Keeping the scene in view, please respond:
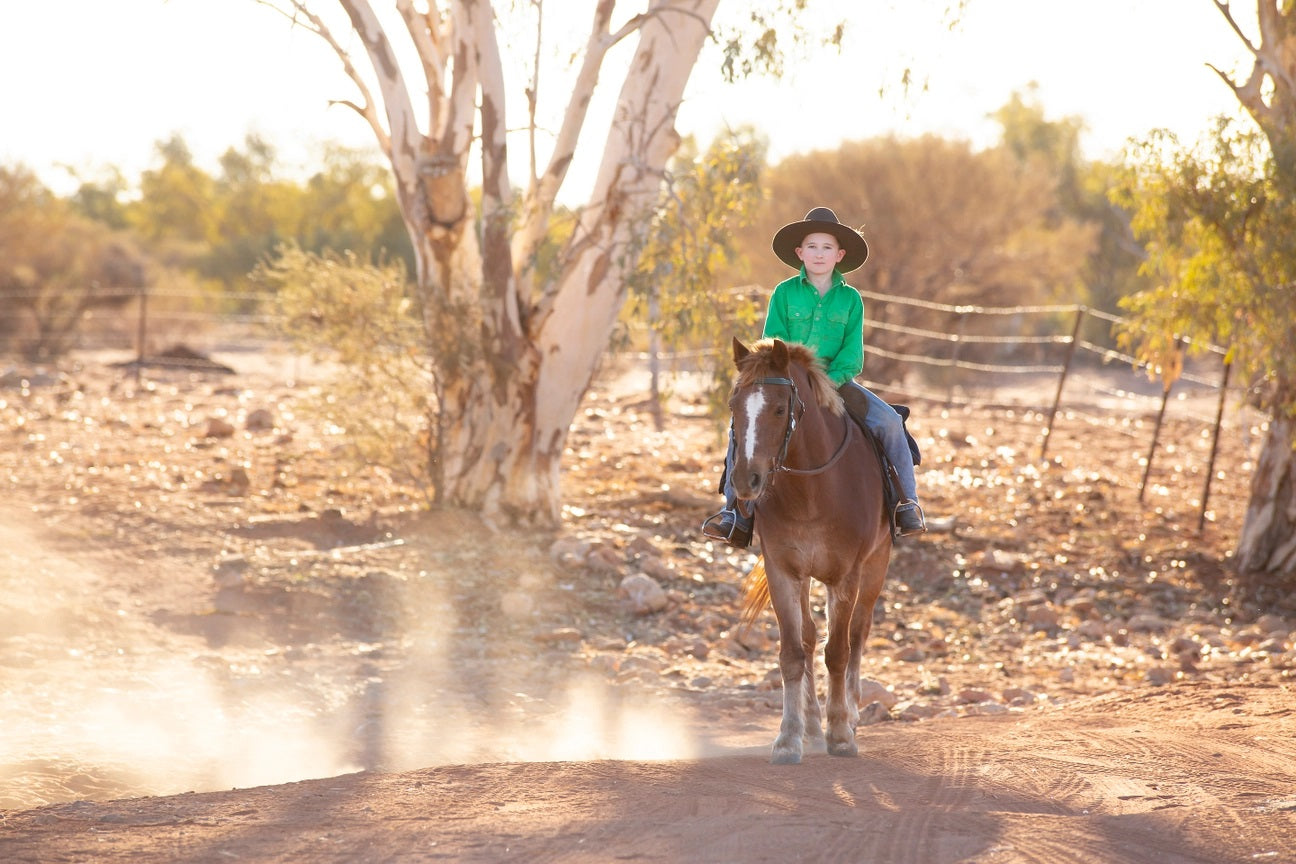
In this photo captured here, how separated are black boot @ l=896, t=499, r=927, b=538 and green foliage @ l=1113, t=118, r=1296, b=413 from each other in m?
5.63

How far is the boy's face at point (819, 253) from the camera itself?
263 inches

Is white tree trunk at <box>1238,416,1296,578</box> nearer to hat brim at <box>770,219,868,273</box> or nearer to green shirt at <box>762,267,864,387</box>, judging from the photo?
hat brim at <box>770,219,868,273</box>

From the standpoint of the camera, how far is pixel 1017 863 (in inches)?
178

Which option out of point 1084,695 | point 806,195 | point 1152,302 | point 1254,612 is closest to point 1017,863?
point 1084,695

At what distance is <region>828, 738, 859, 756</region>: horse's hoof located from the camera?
6.49m

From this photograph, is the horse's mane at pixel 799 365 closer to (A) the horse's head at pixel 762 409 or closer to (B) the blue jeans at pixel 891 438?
(A) the horse's head at pixel 762 409

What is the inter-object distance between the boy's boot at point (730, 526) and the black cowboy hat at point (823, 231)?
137 cm

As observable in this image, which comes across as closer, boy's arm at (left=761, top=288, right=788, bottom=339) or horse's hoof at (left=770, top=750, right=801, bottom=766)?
horse's hoof at (left=770, top=750, right=801, bottom=766)

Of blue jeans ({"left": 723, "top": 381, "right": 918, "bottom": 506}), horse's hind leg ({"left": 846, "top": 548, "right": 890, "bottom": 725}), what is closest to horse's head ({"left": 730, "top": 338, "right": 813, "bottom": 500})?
blue jeans ({"left": 723, "top": 381, "right": 918, "bottom": 506})

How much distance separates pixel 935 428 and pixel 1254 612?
26.5ft

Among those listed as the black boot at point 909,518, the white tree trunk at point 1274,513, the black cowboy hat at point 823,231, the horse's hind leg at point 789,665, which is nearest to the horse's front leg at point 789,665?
the horse's hind leg at point 789,665

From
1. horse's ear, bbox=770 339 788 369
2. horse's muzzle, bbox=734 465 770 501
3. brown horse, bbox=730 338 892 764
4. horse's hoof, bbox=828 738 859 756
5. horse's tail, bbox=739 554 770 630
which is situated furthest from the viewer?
horse's tail, bbox=739 554 770 630

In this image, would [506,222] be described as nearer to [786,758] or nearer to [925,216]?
[786,758]

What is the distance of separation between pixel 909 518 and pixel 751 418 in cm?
139
